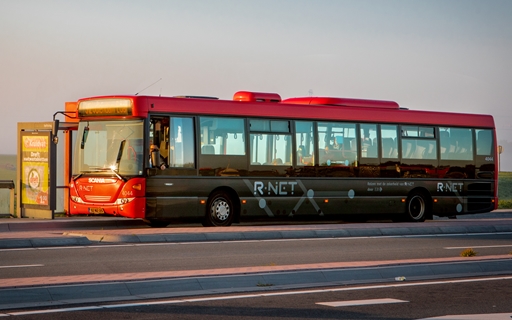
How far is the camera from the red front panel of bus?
69.5 ft

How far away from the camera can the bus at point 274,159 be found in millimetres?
21469

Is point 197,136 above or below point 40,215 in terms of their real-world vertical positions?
above

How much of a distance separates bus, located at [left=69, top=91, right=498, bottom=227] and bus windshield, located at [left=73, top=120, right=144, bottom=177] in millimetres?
27

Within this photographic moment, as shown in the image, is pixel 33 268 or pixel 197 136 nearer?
pixel 33 268

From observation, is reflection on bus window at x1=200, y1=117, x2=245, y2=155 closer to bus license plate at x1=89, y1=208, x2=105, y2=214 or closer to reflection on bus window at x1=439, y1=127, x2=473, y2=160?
bus license plate at x1=89, y1=208, x2=105, y2=214

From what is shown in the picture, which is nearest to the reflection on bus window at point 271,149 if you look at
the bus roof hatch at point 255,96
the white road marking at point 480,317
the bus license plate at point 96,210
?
the bus roof hatch at point 255,96

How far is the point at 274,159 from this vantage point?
23656 mm

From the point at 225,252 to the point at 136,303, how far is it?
6.54 metres

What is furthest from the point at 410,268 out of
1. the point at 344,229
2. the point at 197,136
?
the point at 197,136

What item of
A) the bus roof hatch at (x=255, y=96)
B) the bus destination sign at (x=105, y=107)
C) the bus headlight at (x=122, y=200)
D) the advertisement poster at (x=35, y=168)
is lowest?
the bus headlight at (x=122, y=200)

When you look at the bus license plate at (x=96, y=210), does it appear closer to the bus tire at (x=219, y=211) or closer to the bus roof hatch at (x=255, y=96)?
the bus tire at (x=219, y=211)

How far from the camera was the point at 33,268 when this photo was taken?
44.5 feet

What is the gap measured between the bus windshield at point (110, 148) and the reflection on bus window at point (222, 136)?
5.64 ft

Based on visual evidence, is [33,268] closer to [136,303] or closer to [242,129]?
[136,303]
